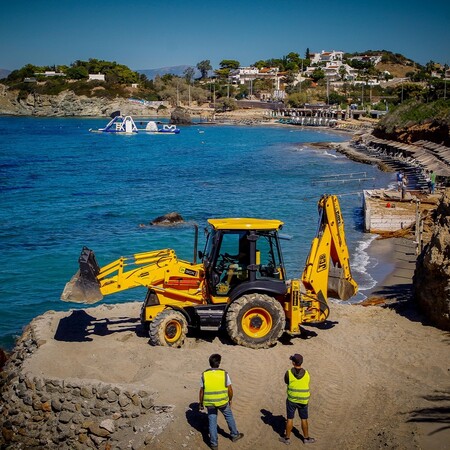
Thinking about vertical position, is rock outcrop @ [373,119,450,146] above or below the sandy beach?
above

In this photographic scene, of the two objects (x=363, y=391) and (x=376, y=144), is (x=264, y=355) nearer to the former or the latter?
(x=363, y=391)

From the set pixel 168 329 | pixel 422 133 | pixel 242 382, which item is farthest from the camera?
pixel 422 133

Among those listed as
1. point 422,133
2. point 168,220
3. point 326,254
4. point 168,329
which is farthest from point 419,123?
point 168,329

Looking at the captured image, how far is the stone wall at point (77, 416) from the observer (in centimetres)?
882

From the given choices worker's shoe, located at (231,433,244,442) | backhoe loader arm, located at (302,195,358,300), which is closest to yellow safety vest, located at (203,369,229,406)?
worker's shoe, located at (231,433,244,442)

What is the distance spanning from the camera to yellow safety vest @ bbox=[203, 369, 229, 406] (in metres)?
8.05

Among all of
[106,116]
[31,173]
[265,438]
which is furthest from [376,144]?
[106,116]

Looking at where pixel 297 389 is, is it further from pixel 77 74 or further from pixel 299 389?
pixel 77 74

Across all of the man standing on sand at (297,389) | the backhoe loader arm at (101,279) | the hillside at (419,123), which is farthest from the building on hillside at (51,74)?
the man standing on sand at (297,389)

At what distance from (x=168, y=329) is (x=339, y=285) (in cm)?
373

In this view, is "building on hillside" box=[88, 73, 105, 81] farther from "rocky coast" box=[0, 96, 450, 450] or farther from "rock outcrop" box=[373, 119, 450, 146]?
"rocky coast" box=[0, 96, 450, 450]

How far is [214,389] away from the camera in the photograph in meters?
8.05

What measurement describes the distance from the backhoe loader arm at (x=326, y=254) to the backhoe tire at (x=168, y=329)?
109 inches

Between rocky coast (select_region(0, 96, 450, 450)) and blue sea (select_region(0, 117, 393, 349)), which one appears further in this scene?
blue sea (select_region(0, 117, 393, 349))
